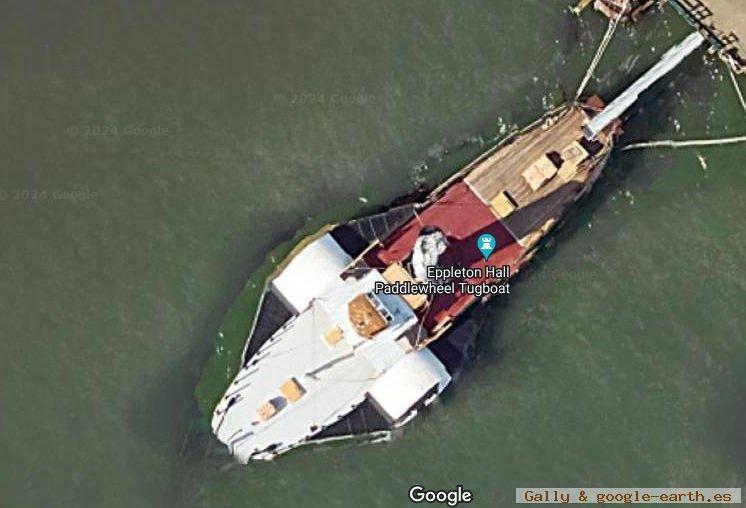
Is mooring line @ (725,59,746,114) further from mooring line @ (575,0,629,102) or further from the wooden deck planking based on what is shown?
the wooden deck planking

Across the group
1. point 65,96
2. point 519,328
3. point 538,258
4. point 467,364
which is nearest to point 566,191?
point 538,258

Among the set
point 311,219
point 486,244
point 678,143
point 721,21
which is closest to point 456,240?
point 486,244

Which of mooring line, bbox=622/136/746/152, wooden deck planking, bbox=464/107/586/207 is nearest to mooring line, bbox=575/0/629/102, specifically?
wooden deck planking, bbox=464/107/586/207

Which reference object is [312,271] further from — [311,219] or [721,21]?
[721,21]

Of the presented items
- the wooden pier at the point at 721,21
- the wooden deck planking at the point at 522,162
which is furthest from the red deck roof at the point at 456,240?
the wooden pier at the point at 721,21

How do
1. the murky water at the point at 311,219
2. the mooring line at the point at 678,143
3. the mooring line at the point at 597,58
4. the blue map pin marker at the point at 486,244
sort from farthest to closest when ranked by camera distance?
the mooring line at the point at 597,58
the mooring line at the point at 678,143
the murky water at the point at 311,219
the blue map pin marker at the point at 486,244

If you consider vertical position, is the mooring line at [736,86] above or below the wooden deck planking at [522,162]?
below

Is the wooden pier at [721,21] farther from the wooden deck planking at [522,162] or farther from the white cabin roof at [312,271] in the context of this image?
the white cabin roof at [312,271]
